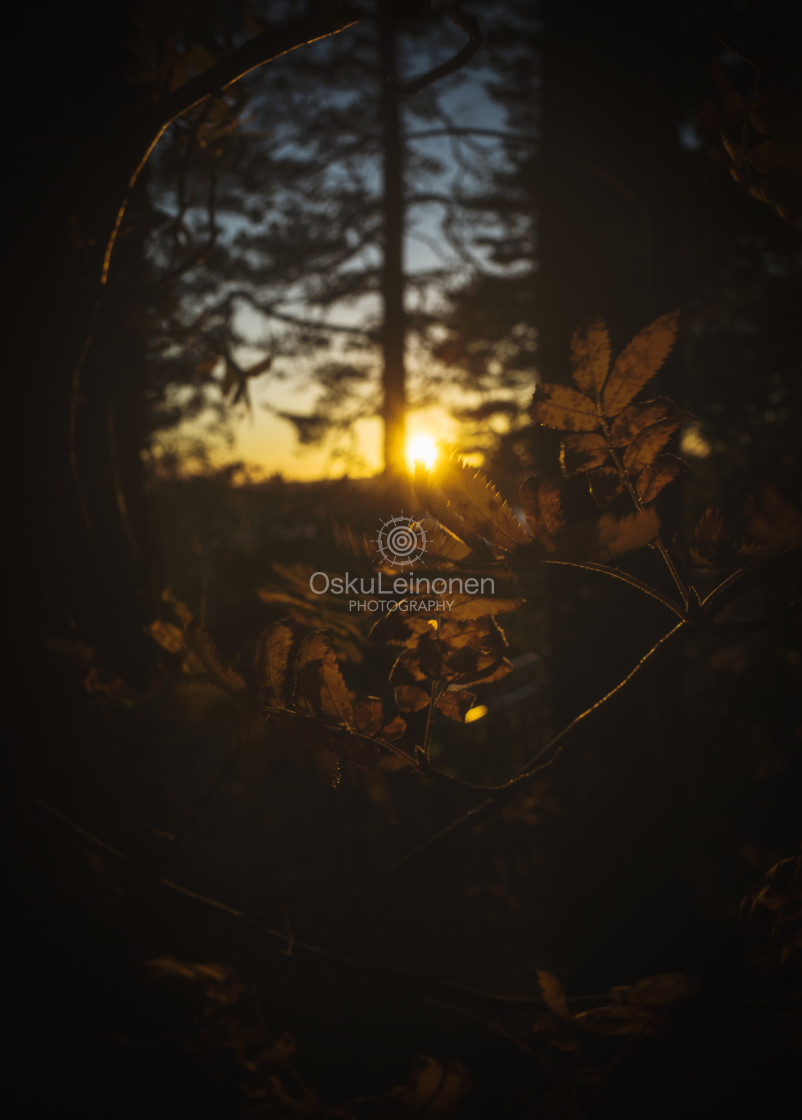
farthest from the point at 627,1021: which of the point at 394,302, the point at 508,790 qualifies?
the point at 394,302

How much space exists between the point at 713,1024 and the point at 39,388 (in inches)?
59.2

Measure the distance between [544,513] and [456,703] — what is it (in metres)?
0.24

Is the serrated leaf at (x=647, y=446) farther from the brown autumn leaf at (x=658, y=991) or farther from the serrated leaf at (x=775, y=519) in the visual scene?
the brown autumn leaf at (x=658, y=991)

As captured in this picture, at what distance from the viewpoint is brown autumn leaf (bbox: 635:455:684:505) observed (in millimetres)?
548

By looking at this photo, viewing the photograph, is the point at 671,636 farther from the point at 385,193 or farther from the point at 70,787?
the point at 385,193

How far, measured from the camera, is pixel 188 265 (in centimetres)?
100

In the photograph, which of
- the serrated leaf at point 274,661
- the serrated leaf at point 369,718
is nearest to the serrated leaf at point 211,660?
the serrated leaf at point 274,661

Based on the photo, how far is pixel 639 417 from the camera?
0.57 m

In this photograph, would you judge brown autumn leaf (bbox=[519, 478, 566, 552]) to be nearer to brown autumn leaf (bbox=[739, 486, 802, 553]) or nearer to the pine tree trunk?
brown autumn leaf (bbox=[739, 486, 802, 553])

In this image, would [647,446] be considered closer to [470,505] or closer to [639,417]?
[639,417]

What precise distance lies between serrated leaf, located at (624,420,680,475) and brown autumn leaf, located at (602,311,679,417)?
38 mm

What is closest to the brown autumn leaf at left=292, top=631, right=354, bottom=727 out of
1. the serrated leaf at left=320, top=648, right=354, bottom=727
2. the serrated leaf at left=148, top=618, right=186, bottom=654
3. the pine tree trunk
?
the serrated leaf at left=320, top=648, right=354, bottom=727

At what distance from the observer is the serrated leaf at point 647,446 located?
552 mm

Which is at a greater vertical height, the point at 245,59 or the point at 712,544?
the point at 245,59
